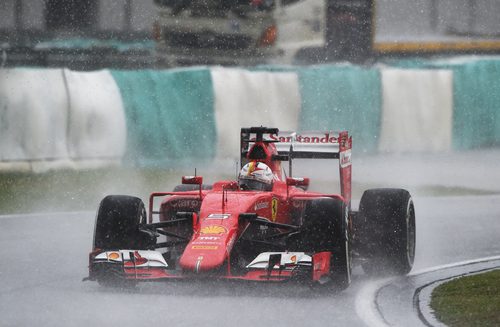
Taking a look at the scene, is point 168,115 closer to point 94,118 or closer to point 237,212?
point 94,118

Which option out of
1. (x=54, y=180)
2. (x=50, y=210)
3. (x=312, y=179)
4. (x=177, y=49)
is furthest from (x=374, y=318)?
(x=177, y=49)

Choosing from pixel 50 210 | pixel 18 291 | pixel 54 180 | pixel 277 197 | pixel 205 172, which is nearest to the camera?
pixel 18 291

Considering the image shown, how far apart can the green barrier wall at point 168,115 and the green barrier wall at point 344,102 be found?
234 centimetres

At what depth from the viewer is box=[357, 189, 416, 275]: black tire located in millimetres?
11344

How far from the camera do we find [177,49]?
107 feet

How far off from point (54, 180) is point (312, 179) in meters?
4.78

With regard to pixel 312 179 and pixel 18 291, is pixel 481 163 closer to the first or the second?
pixel 312 179

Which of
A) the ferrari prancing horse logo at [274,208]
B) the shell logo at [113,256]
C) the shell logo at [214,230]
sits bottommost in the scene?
the shell logo at [113,256]

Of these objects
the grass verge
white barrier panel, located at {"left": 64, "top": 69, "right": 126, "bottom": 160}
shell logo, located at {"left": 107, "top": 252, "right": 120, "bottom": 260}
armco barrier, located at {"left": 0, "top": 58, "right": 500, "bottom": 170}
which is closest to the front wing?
shell logo, located at {"left": 107, "top": 252, "right": 120, "bottom": 260}

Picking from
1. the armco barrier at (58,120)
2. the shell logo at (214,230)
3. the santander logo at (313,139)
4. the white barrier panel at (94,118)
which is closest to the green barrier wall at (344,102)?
the white barrier panel at (94,118)

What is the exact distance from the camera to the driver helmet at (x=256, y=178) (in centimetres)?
1158

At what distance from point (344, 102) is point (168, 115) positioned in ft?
13.4

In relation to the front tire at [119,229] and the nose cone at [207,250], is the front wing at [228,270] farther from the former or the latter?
the front tire at [119,229]

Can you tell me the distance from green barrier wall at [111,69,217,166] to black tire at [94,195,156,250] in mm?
9985
